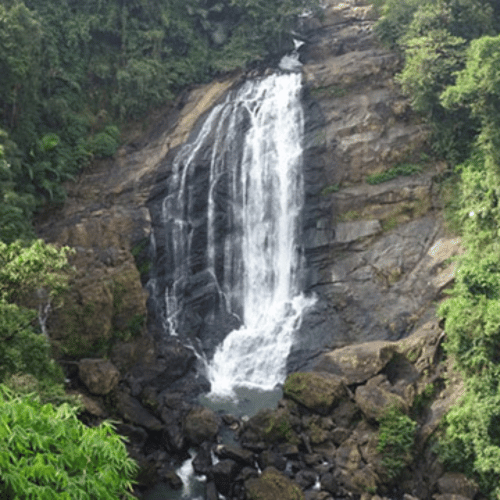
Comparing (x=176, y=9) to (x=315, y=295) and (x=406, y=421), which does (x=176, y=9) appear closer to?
(x=315, y=295)

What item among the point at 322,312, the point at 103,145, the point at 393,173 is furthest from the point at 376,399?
the point at 103,145

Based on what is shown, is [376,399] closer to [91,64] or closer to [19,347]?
[19,347]

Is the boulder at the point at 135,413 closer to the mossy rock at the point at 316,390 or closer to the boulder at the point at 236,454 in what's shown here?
the boulder at the point at 236,454

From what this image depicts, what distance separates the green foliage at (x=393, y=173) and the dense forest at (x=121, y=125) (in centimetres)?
144

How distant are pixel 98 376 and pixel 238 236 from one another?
433 inches

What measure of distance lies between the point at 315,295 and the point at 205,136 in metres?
10.5

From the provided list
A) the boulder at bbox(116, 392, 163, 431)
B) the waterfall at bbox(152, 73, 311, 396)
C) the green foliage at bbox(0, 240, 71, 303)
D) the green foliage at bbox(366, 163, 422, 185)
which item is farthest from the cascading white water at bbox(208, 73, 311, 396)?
the green foliage at bbox(0, 240, 71, 303)

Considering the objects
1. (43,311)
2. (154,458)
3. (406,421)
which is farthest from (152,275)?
(406,421)

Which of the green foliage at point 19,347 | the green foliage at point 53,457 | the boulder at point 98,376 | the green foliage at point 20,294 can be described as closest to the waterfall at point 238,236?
the boulder at point 98,376

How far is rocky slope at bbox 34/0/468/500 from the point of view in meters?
17.5

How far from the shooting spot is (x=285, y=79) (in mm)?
32125

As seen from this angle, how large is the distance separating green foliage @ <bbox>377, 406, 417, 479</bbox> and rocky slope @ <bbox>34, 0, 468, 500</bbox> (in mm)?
253

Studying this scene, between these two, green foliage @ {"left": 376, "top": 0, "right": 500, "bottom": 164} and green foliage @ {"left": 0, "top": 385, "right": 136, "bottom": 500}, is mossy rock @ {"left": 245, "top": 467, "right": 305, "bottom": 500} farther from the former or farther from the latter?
green foliage @ {"left": 376, "top": 0, "right": 500, "bottom": 164}

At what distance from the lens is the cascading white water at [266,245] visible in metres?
24.2
